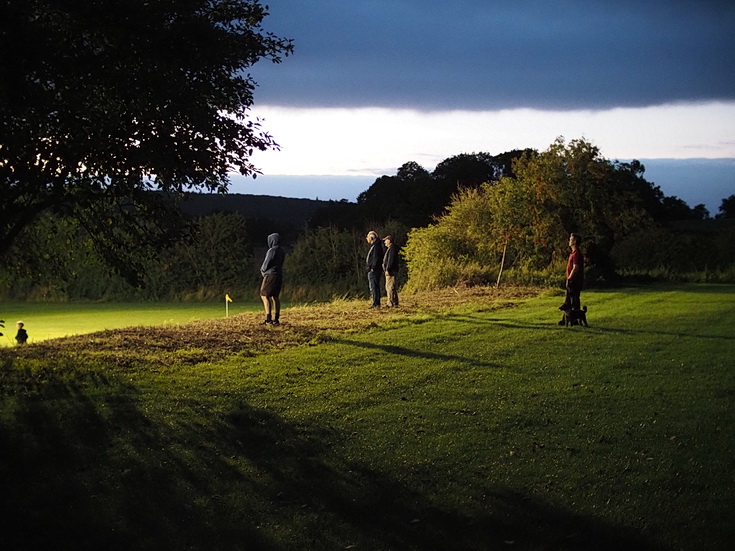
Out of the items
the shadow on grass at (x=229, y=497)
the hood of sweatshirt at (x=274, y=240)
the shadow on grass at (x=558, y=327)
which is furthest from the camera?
the hood of sweatshirt at (x=274, y=240)

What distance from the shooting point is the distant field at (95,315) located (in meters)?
22.5

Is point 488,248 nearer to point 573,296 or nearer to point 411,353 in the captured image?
point 573,296

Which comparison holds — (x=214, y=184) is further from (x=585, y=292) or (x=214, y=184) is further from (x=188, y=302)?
(x=188, y=302)

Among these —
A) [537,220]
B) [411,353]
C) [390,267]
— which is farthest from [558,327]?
[537,220]

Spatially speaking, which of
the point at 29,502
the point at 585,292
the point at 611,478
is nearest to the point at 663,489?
the point at 611,478

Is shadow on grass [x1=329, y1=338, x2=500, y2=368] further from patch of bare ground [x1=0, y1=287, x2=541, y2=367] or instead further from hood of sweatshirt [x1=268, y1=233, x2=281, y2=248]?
hood of sweatshirt [x1=268, y1=233, x2=281, y2=248]

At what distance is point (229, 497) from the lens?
718cm

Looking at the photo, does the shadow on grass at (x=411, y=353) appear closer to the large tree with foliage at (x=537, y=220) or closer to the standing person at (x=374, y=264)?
the standing person at (x=374, y=264)

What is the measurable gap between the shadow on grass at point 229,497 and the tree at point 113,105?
2951mm

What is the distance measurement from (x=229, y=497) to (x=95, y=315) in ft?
67.5

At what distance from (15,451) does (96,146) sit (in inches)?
145

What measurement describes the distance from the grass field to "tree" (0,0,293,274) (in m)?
2.59

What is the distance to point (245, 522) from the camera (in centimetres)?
668

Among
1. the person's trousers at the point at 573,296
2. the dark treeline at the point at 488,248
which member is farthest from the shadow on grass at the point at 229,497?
the dark treeline at the point at 488,248
